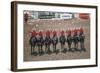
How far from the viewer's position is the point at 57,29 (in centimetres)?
188

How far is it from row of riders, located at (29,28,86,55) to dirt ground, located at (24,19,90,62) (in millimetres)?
31

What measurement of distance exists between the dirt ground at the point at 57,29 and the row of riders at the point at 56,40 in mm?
31

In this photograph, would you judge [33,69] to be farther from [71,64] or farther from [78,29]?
[78,29]

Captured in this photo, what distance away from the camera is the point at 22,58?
5.74 ft

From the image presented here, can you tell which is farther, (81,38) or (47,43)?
(81,38)

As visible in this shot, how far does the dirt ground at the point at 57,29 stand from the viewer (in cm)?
177

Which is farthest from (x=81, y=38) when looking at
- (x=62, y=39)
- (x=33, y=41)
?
(x=33, y=41)

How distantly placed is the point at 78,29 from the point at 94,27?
6.5 inches

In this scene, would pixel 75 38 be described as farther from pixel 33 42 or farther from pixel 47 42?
pixel 33 42

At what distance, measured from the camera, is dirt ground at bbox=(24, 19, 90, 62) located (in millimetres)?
1773

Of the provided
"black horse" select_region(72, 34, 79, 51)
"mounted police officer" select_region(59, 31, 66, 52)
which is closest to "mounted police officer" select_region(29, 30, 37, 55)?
"mounted police officer" select_region(59, 31, 66, 52)

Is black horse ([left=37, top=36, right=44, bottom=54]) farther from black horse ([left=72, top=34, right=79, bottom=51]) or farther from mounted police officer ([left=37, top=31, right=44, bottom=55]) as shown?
black horse ([left=72, top=34, right=79, bottom=51])

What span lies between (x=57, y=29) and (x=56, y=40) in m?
0.09

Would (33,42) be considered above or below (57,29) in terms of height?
below
